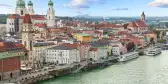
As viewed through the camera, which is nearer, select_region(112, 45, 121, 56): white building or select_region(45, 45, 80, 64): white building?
select_region(45, 45, 80, 64): white building

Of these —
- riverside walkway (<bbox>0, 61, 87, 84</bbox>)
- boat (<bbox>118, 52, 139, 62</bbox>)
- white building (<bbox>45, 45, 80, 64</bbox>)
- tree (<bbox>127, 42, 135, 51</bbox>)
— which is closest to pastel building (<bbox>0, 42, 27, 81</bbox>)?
riverside walkway (<bbox>0, 61, 87, 84</bbox>)

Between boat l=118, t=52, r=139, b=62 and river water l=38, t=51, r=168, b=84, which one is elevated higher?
boat l=118, t=52, r=139, b=62

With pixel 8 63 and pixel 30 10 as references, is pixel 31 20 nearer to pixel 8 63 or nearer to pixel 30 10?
pixel 30 10

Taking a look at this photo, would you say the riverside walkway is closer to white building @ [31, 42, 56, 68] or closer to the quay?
the quay

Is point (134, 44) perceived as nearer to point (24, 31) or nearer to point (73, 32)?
point (73, 32)

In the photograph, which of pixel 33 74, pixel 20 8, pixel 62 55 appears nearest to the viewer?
pixel 33 74

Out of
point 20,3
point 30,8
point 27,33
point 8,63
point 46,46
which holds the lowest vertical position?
point 8,63

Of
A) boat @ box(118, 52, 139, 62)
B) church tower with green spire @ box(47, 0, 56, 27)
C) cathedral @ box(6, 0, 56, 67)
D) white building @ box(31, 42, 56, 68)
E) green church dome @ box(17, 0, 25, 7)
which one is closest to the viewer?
white building @ box(31, 42, 56, 68)

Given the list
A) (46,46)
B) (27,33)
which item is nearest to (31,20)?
(46,46)
